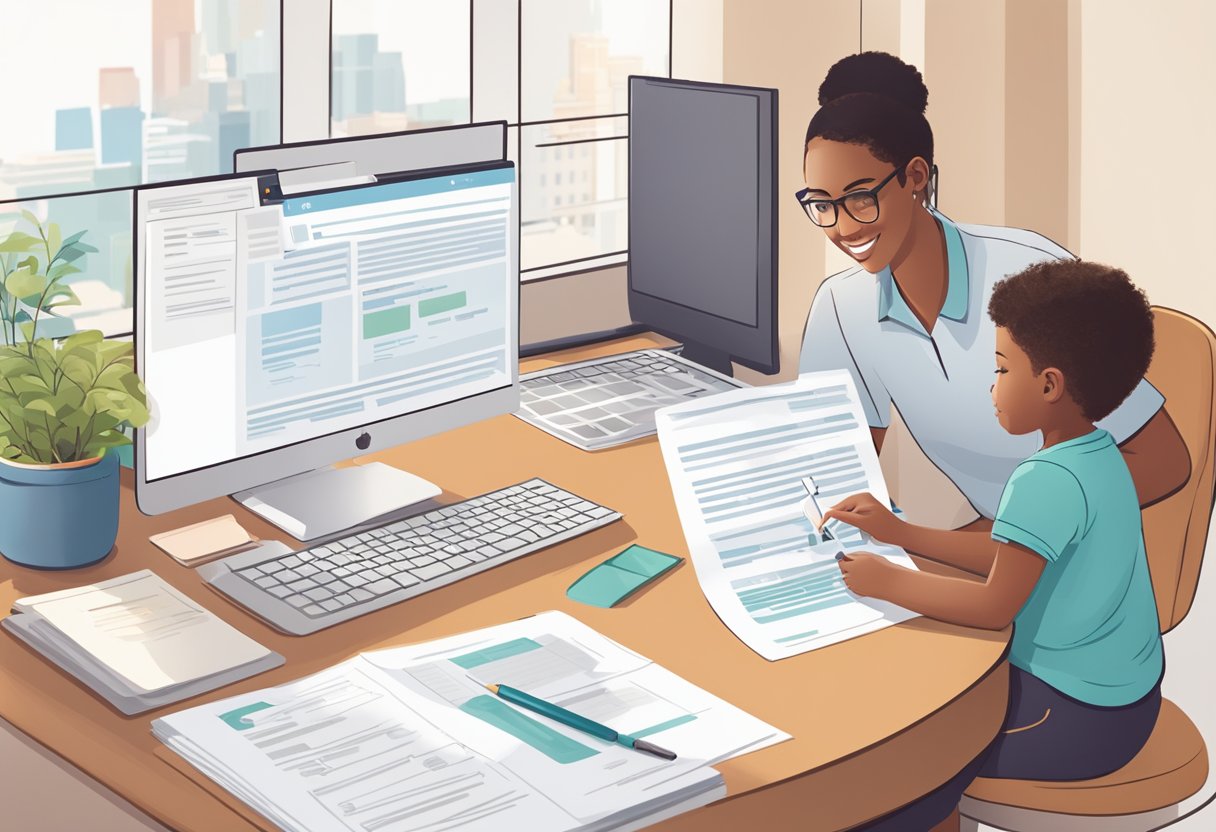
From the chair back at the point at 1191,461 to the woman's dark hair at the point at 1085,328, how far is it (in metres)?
0.32

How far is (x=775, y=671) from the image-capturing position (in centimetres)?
134

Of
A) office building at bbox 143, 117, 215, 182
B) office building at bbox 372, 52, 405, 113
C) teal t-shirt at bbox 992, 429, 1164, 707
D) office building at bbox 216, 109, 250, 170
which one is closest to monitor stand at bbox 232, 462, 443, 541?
teal t-shirt at bbox 992, 429, 1164, 707

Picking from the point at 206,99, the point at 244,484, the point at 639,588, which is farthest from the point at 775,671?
the point at 206,99

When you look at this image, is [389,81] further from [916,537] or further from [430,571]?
[916,537]

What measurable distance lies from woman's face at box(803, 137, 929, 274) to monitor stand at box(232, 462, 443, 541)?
646 mm

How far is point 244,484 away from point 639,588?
1.64 ft

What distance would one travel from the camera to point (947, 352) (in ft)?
6.24

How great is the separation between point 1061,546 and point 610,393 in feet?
3.10

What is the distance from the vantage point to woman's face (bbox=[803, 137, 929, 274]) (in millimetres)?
1759

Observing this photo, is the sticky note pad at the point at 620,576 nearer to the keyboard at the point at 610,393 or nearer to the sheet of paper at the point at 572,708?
the sheet of paper at the point at 572,708

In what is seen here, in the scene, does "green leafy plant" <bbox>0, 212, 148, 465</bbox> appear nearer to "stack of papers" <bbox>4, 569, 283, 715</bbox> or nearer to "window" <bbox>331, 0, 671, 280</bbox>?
"stack of papers" <bbox>4, 569, 283, 715</bbox>

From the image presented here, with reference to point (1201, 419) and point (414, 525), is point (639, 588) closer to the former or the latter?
point (414, 525)

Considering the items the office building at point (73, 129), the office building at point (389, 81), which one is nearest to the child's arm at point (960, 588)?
the office building at point (73, 129)

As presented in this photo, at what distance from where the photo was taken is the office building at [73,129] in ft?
7.68
